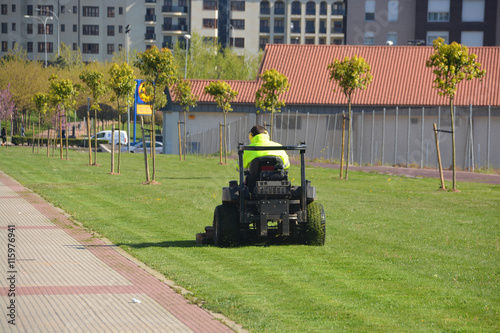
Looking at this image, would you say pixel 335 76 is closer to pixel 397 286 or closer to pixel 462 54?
pixel 462 54

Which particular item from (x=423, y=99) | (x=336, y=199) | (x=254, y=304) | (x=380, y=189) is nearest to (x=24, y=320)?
(x=254, y=304)

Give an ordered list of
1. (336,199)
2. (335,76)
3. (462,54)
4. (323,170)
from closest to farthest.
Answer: (336,199), (462,54), (335,76), (323,170)

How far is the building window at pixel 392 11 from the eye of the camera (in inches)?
2908

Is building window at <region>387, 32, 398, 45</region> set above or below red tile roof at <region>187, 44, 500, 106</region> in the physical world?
above

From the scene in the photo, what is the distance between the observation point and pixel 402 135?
1718 inches

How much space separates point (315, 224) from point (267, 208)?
3.26 feet

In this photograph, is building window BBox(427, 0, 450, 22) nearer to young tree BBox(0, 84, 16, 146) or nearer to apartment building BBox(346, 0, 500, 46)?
apartment building BBox(346, 0, 500, 46)

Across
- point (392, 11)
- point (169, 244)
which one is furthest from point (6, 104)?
point (169, 244)

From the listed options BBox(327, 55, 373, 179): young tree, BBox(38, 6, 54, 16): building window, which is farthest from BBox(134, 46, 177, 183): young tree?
BBox(38, 6, 54, 16): building window

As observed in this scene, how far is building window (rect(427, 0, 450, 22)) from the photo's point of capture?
229 feet

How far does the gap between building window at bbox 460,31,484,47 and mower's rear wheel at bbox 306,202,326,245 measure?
6101 centimetres

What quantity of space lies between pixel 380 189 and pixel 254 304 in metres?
17.8

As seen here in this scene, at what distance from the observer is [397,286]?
9180 mm

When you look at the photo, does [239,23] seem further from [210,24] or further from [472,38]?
[472,38]
